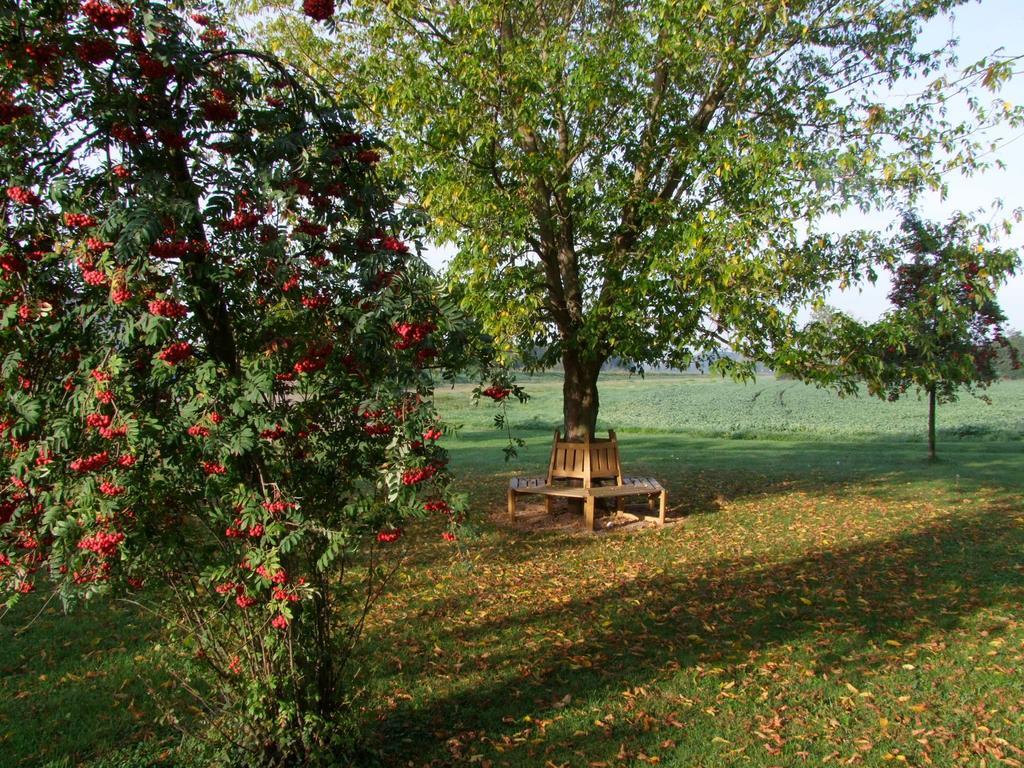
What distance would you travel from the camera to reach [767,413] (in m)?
31.6

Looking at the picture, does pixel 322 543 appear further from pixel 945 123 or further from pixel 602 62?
pixel 945 123

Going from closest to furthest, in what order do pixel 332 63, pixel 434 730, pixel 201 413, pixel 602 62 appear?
pixel 201 413 < pixel 434 730 < pixel 602 62 < pixel 332 63

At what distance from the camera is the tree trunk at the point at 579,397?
1036 cm

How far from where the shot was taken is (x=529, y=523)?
9977 millimetres

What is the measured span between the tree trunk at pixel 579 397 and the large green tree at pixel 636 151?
64cm

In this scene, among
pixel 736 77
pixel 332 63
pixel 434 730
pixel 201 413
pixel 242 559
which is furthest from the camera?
pixel 332 63

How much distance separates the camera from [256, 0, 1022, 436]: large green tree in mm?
7574

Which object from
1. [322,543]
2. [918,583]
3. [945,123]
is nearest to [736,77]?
[945,123]

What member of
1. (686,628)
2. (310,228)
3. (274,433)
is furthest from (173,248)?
(686,628)

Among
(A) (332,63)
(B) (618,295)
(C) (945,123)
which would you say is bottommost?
(B) (618,295)

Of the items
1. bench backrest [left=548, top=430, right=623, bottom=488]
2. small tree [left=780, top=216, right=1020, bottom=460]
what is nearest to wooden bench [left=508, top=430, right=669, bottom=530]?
bench backrest [left=548, top=430, right=623, bottom=488]

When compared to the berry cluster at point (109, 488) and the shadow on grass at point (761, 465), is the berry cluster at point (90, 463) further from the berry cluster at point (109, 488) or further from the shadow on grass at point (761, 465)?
the shadow on grass at point (761, 465)

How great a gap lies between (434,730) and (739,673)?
85.6 inches

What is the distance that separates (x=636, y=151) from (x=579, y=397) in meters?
3.40
